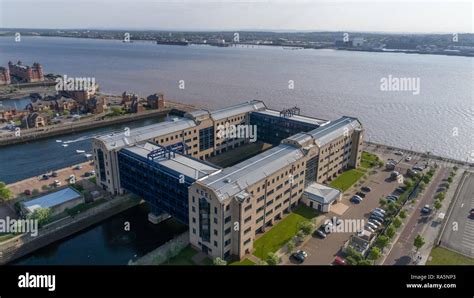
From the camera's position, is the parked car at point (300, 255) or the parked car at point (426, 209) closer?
the parked car at point (300, 255)

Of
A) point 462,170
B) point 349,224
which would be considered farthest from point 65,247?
point 462,170

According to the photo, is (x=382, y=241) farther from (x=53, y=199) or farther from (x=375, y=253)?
(x=53, y=199)

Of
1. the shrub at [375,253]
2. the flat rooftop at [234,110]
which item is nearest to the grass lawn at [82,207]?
the flat rooftop at [234,110]

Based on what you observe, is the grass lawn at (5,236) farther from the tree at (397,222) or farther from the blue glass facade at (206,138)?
the tree at (397,222)

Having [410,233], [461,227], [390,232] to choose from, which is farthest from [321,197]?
[461,227]

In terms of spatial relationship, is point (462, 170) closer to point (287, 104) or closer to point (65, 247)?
point (287, 104)

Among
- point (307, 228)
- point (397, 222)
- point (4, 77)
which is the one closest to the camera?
point (307, 228)
